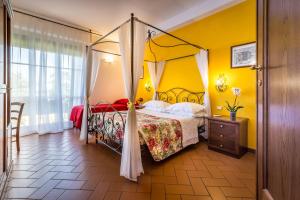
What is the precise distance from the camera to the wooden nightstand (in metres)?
2.68

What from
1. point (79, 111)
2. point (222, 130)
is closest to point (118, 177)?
point (222, 130)

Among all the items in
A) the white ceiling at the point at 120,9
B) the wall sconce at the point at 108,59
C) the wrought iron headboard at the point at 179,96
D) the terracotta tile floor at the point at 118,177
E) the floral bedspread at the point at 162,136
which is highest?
the white ceiling at the point at 120,9

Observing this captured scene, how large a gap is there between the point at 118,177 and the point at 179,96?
2877 mm

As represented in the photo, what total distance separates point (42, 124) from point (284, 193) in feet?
15.5

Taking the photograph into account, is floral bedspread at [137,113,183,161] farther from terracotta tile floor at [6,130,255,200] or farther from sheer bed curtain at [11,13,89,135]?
sheer bed curtain at [11,13,89,135]

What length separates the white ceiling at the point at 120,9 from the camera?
352cm

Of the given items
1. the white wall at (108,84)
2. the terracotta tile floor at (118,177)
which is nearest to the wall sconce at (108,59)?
the white wall at (108,84)

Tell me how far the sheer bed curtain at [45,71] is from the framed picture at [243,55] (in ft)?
13.5

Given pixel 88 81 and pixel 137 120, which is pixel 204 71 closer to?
pixel 137 120

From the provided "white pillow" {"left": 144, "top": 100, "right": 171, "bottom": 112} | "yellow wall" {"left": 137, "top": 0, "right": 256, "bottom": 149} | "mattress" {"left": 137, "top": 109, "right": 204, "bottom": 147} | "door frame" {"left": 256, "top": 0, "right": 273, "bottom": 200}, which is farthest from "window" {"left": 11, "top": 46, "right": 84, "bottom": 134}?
"door frame" {"left": 256, "top": 0, "right": 273, "bottom": 200}

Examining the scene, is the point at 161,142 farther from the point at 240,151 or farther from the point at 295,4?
the point at 295,4

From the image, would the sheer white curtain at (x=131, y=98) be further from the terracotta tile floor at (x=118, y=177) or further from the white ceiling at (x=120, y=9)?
the white ceiling at (x=120, y=9)

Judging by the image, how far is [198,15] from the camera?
3643mm

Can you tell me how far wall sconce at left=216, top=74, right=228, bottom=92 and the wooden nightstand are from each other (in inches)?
31.1
